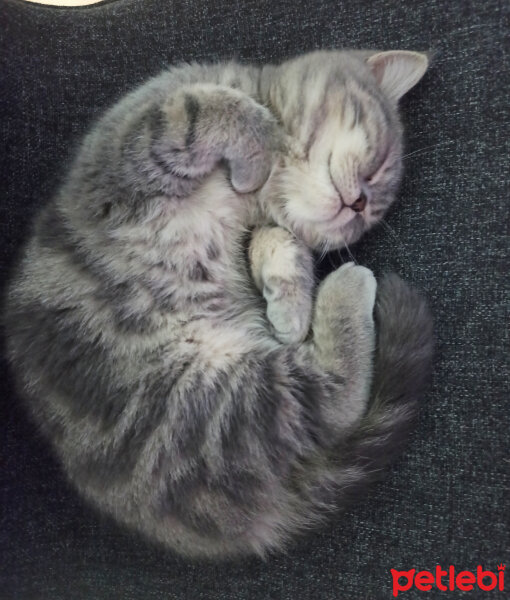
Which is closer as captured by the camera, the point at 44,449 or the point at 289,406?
the point at 289,406

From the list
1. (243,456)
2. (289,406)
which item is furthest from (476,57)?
(243,456)

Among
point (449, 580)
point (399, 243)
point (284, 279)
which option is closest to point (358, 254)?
point (399, 243)

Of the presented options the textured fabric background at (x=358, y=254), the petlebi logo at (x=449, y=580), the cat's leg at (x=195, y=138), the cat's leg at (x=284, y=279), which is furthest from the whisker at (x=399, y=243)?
the petlebi logo at (x=449, y=580)

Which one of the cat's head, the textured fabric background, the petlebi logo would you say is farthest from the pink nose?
the petlebi logo

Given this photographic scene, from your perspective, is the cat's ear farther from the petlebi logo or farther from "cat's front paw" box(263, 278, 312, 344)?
the petlebi logo

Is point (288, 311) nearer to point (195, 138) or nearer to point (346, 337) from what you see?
point (346, 337)

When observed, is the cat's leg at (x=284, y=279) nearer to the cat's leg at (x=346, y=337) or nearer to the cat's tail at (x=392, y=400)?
the cat's leg at (x=346, y=337)

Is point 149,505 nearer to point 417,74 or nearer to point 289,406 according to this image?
point 289,406
